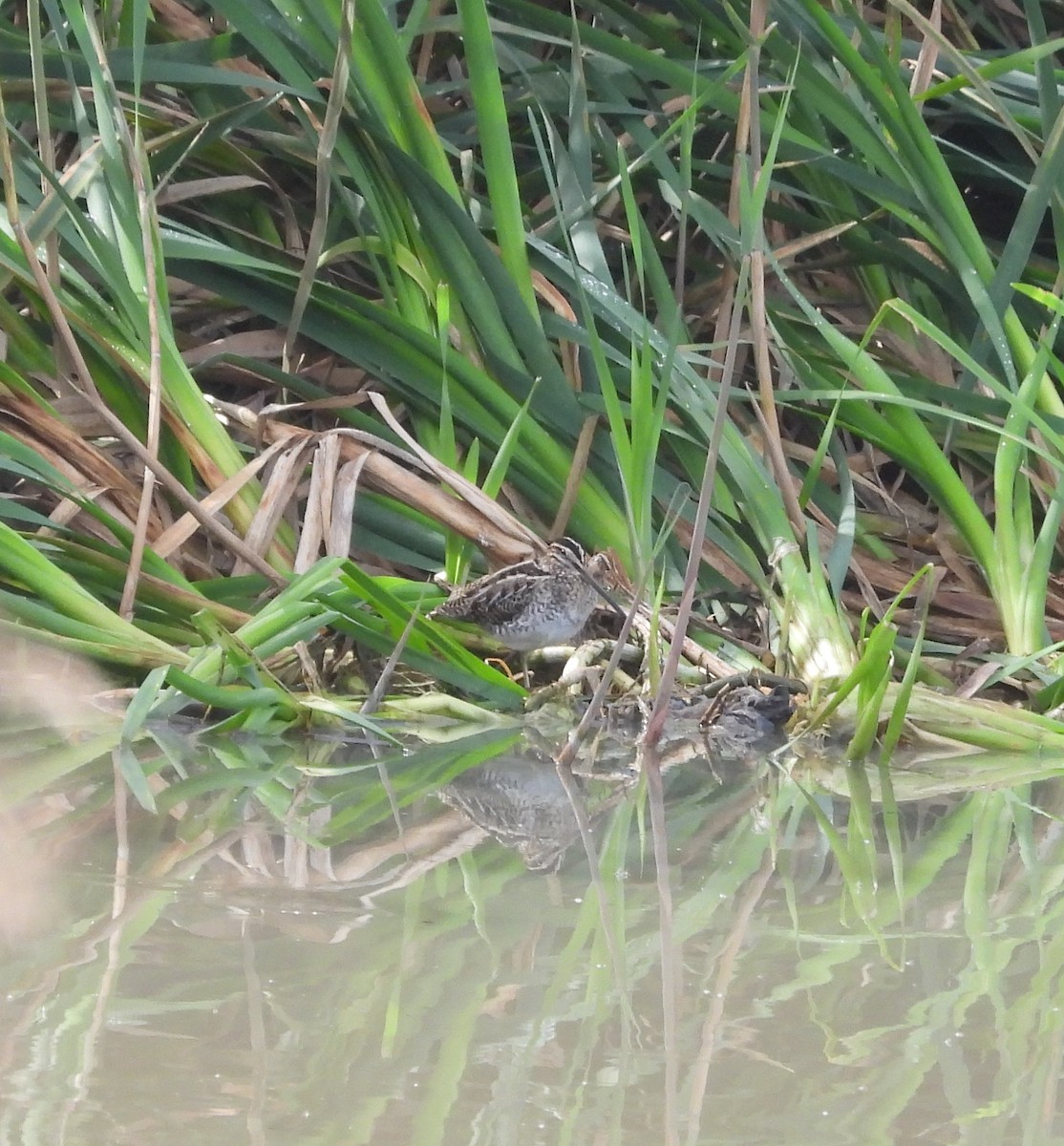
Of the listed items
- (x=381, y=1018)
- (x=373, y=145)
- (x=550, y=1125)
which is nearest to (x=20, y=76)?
(x=373, y=145)

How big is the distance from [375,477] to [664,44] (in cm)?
116

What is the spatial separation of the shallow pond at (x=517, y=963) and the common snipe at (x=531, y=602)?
581 millimetres

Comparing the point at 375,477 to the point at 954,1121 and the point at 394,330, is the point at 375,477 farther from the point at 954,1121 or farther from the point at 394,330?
the point at 954,1121

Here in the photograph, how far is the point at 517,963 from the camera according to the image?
1070mm

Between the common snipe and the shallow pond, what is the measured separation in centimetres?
58

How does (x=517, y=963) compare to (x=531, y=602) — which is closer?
(x=517, y=963)

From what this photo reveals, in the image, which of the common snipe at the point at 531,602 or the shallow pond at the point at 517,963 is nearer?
the shallow pond at the point at 517,963

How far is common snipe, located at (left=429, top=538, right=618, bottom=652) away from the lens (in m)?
2.29

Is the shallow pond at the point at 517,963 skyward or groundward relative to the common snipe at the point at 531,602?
skyward

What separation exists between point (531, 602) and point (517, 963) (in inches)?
48.8

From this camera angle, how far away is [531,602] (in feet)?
7.50

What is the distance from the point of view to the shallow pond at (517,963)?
0.81 m

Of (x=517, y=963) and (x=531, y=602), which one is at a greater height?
(x=517, y=963)

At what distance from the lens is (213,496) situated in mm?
2354
